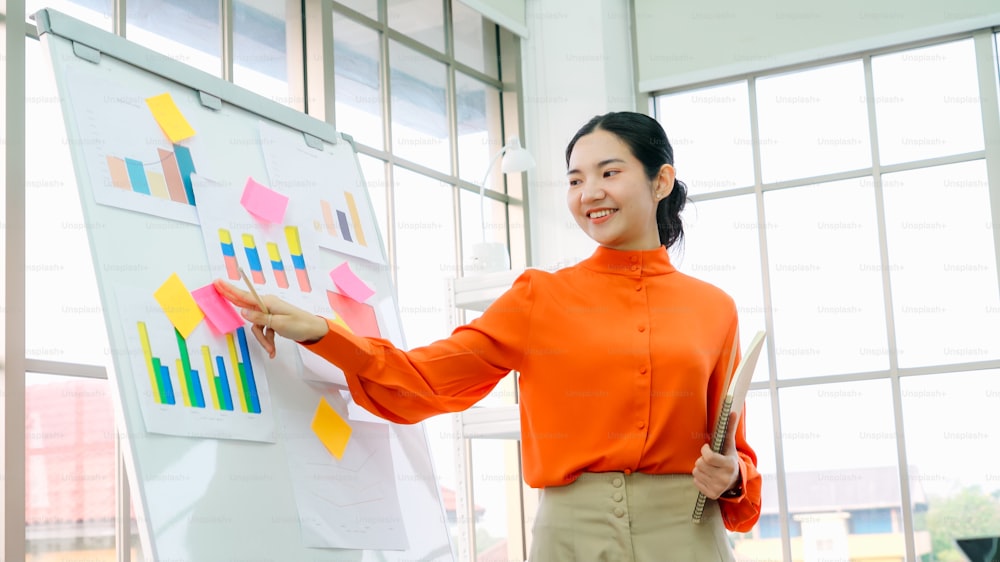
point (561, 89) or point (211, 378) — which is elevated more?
point (561, 89)

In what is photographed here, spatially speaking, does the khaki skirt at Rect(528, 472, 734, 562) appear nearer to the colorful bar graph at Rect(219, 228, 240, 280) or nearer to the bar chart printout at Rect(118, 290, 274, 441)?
the bar chart printout at Rect(118, 290, 274, 441)

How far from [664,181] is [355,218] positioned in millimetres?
757

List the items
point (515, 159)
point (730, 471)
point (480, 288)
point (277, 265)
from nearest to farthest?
point (730, 471)
point (277, 265)
point (480, 288)
point (515, 159)

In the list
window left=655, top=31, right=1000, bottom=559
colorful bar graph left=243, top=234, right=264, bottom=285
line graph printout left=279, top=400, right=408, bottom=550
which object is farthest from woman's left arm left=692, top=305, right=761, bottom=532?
window left=655, top=31, right=1000, bottom=559

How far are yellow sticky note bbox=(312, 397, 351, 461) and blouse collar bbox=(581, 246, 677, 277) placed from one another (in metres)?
0.56

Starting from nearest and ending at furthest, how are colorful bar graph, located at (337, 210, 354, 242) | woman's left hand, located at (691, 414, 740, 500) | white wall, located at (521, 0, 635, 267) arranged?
woman's left hand, located at (691, 414, 740, 500) → colorful bar graph, located at (337, 210, 354, 242) → white wall, located at (521, 0, 635, 267)

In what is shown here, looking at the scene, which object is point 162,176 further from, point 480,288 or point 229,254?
point 480,288

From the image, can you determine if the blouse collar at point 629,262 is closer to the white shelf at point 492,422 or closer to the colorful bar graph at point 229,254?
the colorful bar graph at point 229,254

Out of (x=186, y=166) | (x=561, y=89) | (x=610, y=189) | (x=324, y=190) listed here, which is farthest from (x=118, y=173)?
(x=561, y=89)

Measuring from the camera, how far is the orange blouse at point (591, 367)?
6.21ft

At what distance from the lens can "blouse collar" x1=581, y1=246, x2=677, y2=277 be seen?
2.04m

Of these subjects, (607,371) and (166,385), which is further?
(607,371)

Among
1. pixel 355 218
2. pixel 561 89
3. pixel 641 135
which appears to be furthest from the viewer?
pixel 561 89

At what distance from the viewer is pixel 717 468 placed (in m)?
1.78
